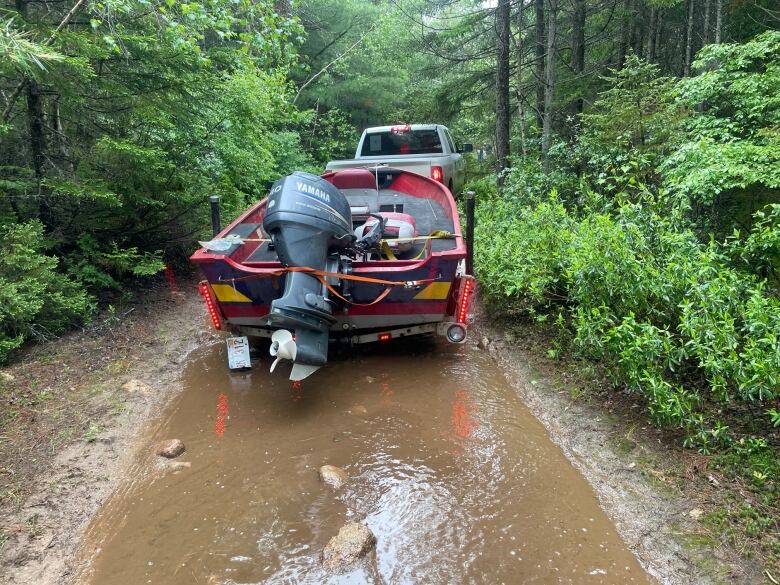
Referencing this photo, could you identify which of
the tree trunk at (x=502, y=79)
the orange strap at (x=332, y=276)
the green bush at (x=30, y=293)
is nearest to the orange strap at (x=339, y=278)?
the orange strap at (x=332, y=276)

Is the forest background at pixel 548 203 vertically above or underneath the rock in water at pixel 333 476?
above

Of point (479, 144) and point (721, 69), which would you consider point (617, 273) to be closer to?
A: point (721, 69)

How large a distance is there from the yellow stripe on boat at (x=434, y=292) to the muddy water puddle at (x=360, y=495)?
0.76 metres

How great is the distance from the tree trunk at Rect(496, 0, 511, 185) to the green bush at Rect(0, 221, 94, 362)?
7741 millimetres

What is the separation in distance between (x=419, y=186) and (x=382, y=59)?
11246 mm

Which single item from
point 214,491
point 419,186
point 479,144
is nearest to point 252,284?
point 214,491

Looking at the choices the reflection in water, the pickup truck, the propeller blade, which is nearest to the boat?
the propeller blade

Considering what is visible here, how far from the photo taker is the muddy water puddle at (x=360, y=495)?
2.61 metres

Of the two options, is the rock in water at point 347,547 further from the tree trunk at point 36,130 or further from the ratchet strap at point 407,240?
the tree trunk at point 36,130

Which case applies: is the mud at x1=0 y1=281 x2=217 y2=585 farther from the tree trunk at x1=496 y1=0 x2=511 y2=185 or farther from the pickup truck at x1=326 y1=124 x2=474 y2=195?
the tree trunk at x1=496 y1=0 x2=511 y2=185

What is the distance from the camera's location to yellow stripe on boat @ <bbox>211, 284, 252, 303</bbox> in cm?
450

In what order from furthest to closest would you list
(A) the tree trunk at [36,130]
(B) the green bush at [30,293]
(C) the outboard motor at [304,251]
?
(A) the tree trunk at [36,130]
(B) the green bush at [30,293]
(C) the outboard motor at [304,251]

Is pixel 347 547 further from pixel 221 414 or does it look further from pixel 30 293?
pixel 30 293

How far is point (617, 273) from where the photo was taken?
13.0 feet
